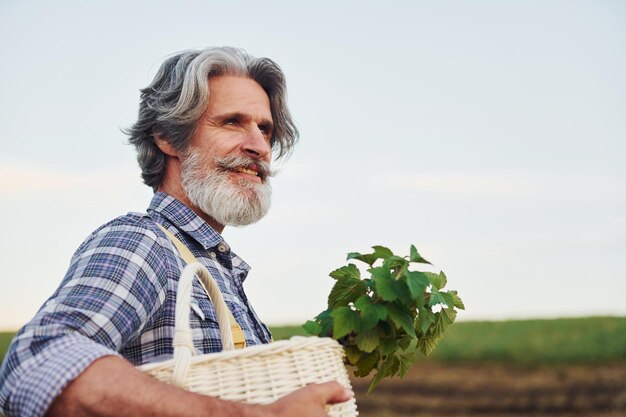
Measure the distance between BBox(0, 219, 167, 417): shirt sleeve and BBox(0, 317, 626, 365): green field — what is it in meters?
11.1

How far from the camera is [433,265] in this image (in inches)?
84.7

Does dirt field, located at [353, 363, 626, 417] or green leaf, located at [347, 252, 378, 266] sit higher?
green leaf, located at [347, 252, 378, 266]

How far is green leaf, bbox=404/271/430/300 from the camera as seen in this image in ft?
6.63

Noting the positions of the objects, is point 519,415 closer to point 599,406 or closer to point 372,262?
point 599,406

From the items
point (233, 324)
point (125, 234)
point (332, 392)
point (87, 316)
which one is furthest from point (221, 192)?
point (332, 392)

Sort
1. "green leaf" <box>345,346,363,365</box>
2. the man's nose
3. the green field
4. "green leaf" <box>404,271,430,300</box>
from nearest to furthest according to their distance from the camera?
"green leaf" <box>404,271,430,300</box> → "green leaf" <box>345,346,363,365</box> → the man's nose → the green field

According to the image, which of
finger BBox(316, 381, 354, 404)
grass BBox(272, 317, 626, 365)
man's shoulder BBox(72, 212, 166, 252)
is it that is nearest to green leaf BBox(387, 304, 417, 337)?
finger BBox(316, 381, 354, 404)

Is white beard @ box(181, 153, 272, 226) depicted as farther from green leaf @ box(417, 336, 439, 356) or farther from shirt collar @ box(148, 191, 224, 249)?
green leaf @ box(417, 336, 439, 356)

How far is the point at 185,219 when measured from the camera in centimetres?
283

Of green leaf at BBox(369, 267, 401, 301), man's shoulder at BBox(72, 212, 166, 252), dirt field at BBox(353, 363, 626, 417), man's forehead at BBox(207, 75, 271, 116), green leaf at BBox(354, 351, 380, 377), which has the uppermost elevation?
man's forehead at BBox(207, 75, 271, 116)

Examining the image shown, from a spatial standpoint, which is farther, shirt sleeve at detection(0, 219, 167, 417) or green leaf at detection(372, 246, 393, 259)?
green leaf at detection(372, 246, 393, 259)

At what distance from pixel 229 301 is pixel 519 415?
1028 cm

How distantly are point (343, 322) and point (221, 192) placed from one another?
1067 millimetres

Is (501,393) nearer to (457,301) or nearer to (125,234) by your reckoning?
(457,301)
